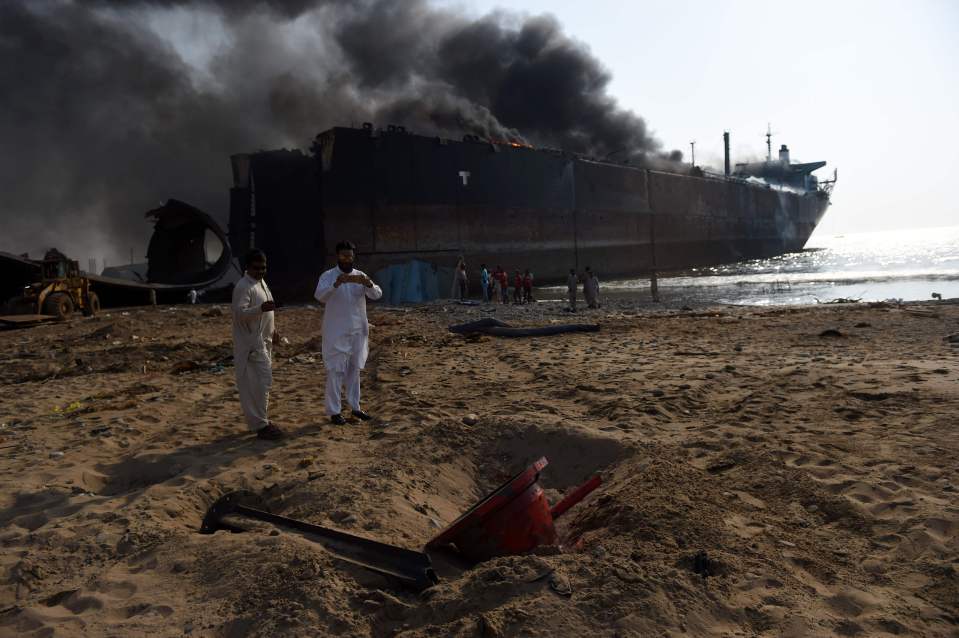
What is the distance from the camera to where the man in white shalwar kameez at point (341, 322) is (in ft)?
15.9

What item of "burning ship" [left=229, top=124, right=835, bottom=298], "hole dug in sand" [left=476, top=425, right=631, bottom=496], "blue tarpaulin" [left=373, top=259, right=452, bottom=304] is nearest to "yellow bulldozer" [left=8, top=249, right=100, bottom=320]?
"burning ship" [left=229, top=124, right=835, bottom=298]

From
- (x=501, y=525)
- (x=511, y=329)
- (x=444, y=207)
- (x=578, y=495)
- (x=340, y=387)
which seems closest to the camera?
(x=501, y=525)

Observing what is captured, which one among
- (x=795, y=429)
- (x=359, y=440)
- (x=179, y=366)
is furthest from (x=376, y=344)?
(x=795, y=429)

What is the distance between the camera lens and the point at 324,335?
494 cm

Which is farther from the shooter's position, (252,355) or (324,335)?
(324,335)

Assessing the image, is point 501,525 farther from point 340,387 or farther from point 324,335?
point 324,335

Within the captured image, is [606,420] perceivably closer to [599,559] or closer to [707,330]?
[599,559]

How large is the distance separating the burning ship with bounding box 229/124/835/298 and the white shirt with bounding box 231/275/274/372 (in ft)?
50.7

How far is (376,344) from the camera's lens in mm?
9164

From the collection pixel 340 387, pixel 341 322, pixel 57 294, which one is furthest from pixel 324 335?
pixel 57 294

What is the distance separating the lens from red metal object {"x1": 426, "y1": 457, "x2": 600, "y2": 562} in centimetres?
261

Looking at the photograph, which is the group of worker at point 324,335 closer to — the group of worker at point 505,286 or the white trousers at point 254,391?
the white trousers at point 254,391

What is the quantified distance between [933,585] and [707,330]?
763 centimetres

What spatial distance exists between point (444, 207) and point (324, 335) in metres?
17.8
